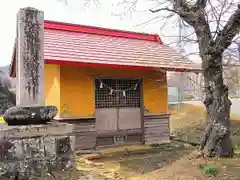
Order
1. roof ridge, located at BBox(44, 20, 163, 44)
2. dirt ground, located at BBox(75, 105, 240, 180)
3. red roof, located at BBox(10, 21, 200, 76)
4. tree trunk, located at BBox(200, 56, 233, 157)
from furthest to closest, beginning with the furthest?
roof ridge, located at BBox(44, 20, 163, 44) < red roof, located at BBox(10, 21, 200, 76) < tree trunk, located at BBox(200, 56, 233, 157) < dirt ground, located at BBox(75, 105, 240, 180)

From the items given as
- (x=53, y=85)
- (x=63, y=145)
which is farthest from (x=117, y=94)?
(x=63, y=145)

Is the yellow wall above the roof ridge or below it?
below

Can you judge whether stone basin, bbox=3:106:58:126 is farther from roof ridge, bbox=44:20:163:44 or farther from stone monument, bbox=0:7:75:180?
roof ridge, bbox=44:20:163:44

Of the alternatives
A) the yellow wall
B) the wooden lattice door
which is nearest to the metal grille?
the wooden lattice door

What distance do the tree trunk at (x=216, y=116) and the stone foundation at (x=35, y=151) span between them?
11.8 ft

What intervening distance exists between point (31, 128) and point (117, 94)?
21.1 ft

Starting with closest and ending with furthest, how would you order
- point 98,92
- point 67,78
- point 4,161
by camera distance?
1. point 4,161
2. point 67,78
3. point 98,92

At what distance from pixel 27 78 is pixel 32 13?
1.24 meters

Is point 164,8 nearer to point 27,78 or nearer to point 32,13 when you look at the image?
point 32,13

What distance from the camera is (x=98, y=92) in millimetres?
10719

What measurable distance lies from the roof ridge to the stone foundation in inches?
279

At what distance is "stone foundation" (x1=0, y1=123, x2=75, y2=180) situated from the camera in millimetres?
4558

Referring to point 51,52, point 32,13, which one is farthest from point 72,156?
point 51,52

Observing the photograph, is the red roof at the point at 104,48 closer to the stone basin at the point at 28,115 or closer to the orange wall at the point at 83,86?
the orange wall at the point at 83,86
